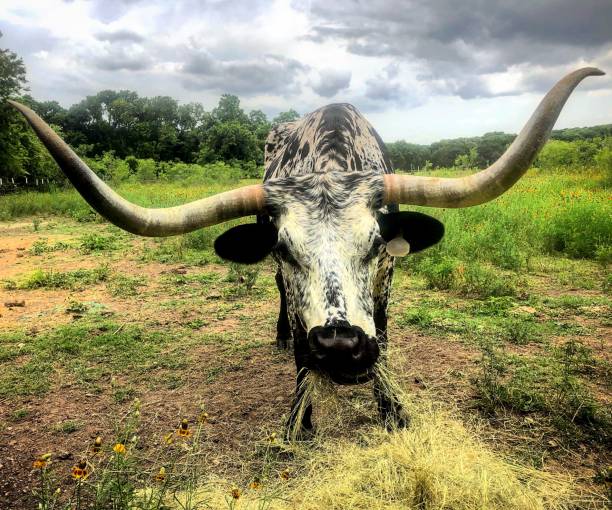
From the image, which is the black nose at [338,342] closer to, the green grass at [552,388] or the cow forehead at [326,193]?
the cow forehead at [326,193]

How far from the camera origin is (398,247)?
10.2ft

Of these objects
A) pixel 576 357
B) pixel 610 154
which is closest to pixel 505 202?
pixel 610 154

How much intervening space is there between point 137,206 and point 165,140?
56.4 meters

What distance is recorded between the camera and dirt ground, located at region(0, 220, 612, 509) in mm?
3162

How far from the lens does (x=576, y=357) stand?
4.21 meters

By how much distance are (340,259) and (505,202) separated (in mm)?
9304

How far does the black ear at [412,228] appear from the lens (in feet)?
10.2

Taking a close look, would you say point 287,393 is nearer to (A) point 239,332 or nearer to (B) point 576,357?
(A) point 239,332

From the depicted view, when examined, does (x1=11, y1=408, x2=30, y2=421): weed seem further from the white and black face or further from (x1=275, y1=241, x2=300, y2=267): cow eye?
(x1=275, y1=241, x2=300, y2=267): cow eye

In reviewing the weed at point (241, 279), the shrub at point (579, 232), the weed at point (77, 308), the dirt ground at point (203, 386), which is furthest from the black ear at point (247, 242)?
the shrub at point (579, 232)

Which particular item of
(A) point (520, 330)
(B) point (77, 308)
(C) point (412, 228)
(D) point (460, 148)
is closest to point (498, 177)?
(C) point (412, 228)

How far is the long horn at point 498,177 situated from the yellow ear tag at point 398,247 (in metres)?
0.28

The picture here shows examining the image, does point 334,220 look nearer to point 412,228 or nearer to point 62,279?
point 412,228

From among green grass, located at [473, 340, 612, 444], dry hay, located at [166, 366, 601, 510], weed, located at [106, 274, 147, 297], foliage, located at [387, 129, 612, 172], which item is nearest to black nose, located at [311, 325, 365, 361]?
dry hay, located at [166, 366, 601, 510]
